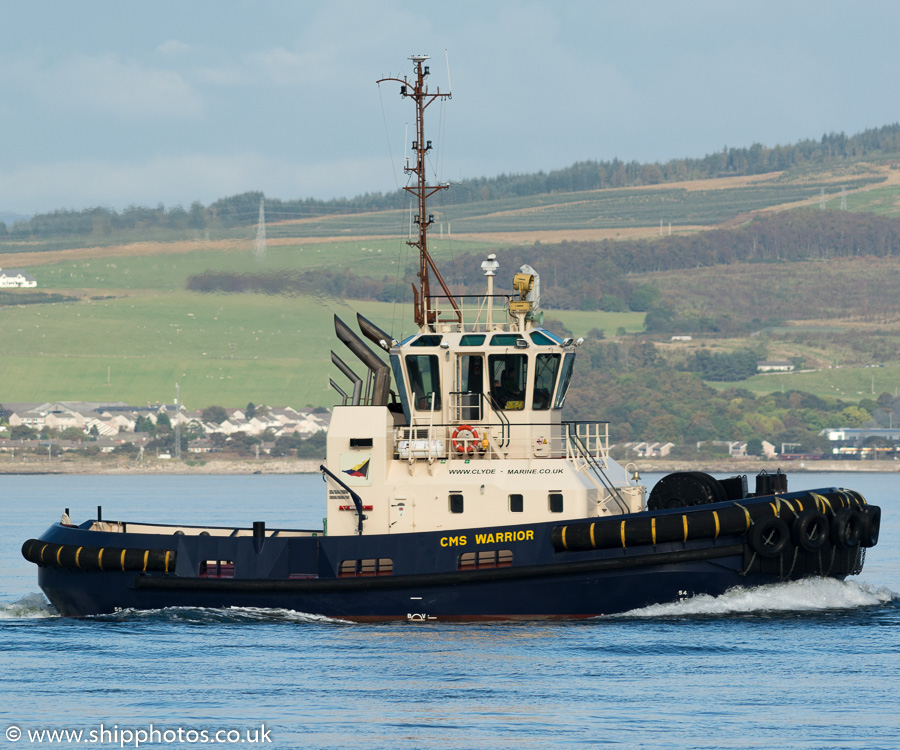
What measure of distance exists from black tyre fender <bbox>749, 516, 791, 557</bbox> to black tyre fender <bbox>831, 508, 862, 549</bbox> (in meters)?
0.96

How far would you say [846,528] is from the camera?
20047 millimetres

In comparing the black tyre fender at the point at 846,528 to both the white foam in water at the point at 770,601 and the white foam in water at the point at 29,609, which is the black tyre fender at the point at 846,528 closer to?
the white foam in water at the point at 770,601

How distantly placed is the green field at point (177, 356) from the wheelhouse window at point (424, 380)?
4790 inches

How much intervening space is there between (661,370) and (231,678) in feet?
503

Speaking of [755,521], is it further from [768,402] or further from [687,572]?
[768,402]

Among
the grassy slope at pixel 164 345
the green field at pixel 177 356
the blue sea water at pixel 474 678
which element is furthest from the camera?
the green field at pixel 177 356

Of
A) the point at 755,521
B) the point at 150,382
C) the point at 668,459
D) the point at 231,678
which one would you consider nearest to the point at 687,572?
the point at 755,521

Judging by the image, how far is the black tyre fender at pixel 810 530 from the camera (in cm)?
1950

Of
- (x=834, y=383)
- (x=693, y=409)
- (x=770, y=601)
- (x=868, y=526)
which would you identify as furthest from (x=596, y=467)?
(x=834, y=383)

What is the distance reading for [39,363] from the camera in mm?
153500

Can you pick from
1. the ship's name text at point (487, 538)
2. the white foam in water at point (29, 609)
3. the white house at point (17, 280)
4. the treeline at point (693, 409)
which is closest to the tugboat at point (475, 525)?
the ship's name text at point (487, 538)

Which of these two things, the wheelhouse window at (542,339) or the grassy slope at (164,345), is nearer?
the wheelhouse window at (542,339)

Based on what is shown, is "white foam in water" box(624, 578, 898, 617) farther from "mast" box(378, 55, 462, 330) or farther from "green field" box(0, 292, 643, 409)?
"green field" box(0, 292, 643, 409)

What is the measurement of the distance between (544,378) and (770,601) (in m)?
4.35
